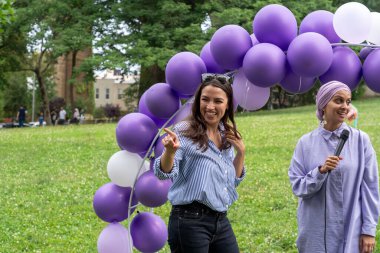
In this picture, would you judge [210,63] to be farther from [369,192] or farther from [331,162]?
[369,192]

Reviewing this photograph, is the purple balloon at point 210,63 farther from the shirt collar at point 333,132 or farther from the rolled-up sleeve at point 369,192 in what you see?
the rolled-up sleeve at point 369,192

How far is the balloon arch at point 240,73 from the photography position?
4008 millimetres

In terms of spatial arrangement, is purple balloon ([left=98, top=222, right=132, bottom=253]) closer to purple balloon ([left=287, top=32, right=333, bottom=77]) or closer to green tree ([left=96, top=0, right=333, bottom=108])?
purple balloon ([left=287, top=32, right=333, bottom=77])

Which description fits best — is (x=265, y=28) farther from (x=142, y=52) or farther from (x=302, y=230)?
(x=142, y=52)

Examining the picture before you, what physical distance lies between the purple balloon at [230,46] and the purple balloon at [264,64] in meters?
0.09

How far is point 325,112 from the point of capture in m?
3.55

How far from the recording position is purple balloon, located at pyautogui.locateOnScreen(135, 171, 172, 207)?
14.4ft

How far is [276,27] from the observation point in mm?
4113

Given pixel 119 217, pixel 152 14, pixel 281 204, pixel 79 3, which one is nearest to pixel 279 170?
pixel 281 204

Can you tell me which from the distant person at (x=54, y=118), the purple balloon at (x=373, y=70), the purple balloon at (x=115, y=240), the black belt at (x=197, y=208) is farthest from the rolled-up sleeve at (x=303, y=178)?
the distant person at (x=54, y=118)

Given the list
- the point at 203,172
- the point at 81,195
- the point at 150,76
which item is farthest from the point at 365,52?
the point at 150,76

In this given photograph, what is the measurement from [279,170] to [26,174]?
460 cm

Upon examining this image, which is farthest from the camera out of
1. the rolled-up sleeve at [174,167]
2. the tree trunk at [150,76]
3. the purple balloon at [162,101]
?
the tree trunk at [150,76]

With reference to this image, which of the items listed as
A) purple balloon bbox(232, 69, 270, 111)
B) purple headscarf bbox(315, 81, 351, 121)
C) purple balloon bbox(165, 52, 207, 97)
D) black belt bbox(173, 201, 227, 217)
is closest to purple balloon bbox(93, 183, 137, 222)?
purple balloon bbox(165, 52, 207, 97)
